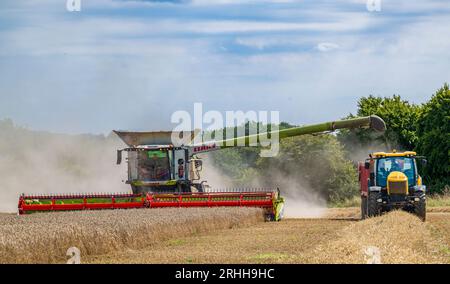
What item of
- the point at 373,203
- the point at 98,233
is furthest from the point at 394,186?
the point at 98,233

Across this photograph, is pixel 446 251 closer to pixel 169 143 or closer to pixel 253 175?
pixel 169 143

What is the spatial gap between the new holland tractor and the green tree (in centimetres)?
2339

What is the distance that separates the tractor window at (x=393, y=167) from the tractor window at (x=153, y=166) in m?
8.17

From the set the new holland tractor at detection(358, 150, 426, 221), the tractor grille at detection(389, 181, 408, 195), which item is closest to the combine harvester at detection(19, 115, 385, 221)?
the new holland tractor at detection(358, 150, 426, 221)

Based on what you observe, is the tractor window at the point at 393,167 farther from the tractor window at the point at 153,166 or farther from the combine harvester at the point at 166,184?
the tractor window at the point at 153,166

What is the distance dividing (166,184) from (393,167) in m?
8.48

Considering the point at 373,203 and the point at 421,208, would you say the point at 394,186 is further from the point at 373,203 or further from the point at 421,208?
the point at 421,208

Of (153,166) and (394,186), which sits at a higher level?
(153,166)

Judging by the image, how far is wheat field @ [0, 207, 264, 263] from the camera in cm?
1633

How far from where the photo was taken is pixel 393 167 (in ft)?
94.8

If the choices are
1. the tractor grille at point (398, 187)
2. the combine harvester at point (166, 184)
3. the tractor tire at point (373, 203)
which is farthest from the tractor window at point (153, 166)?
the tractor grille at point (398, 187)

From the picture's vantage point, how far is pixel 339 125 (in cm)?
3556

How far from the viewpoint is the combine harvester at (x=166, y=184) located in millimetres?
31031
